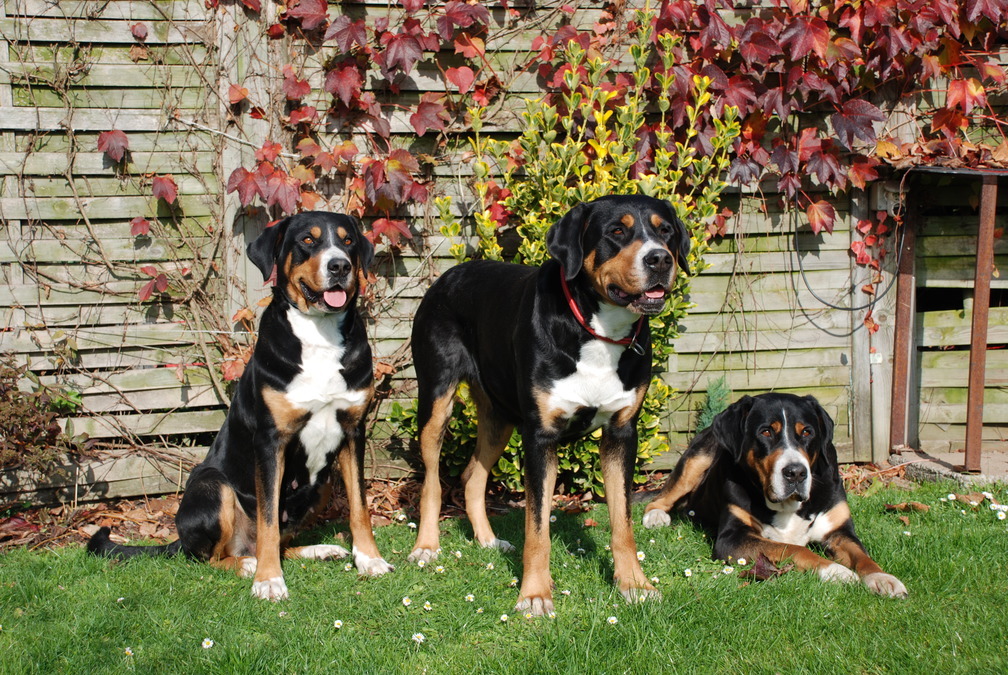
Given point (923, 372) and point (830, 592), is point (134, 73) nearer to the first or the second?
point (830, 592)

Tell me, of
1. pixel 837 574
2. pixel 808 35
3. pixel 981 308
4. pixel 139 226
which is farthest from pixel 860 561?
pixel 139 226

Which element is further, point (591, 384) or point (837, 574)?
point (837, 574)

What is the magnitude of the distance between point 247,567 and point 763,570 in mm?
2490

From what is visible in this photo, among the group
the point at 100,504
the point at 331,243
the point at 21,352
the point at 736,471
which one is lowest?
the point at 100,504

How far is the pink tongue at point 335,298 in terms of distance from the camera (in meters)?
4.11

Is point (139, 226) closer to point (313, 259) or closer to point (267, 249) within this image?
point (267, 249)

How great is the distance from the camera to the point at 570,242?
12.1 ft

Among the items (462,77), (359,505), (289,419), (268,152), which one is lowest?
(359,505)

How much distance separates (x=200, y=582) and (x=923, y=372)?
536cm

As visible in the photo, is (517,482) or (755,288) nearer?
(517,482)

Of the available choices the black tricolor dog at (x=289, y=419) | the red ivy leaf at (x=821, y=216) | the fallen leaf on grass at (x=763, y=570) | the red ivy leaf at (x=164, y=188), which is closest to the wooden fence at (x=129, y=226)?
the red ivy leaf at (x=164, y=188)

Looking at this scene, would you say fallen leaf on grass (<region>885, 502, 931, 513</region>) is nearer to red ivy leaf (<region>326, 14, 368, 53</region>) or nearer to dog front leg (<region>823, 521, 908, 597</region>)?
dog front leg (<region>823, 521, 908, 597</region>)

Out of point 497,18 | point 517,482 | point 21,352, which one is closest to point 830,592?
point 517,482

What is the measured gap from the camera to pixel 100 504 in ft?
18.8
